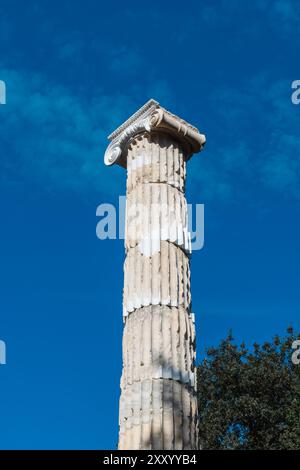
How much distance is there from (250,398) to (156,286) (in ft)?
53.9

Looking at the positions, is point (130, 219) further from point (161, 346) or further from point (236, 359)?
point (236, 359)

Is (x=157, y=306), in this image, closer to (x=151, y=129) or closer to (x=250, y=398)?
(x=151, y=129)

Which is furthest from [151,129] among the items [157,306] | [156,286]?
[157,306]

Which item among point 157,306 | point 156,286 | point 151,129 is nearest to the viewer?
Result: point 157,306

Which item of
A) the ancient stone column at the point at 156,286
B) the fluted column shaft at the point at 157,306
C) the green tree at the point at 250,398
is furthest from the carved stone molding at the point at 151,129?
the green tree at the point at 250,398

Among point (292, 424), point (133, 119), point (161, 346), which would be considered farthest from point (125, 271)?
point (292, 424)

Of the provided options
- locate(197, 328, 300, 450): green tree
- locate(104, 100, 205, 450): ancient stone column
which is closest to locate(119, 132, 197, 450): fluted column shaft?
locate(104, 100, 205, 450): ancient stone column

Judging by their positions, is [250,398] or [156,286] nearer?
[156,286]

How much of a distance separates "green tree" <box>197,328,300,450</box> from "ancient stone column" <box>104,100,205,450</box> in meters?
14.6

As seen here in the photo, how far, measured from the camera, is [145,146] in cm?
1356

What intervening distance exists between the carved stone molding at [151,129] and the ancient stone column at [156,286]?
0.06 ft

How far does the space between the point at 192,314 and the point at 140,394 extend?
6.06 feet

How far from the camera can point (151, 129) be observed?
44.0 ft

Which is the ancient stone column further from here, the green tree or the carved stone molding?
the green tree
